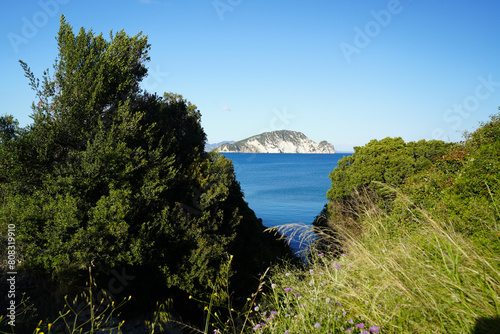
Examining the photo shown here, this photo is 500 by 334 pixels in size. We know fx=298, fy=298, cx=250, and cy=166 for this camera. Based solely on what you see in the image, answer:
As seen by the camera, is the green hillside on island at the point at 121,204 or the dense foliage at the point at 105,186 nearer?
the green hillside on island at the point at 121,204

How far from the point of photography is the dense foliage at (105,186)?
915cm

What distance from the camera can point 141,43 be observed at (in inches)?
501

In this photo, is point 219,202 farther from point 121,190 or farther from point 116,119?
point 116,119

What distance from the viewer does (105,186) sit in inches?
419

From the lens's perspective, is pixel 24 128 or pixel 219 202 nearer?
pixel 24 128

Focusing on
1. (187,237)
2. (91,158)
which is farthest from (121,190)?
(187,237)

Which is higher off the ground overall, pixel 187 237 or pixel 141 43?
pixel 141 43

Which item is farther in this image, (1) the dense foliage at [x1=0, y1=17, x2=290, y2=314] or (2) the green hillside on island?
(1) the dense foliage at [x1=0, y1=17, x2=290, y2=314]

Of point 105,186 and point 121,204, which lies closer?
point 121,204

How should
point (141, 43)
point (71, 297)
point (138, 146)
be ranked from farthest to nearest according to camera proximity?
point (141, 43) < point (138, 146) < point (71, 297)

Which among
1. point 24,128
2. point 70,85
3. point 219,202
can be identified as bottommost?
point 219,202

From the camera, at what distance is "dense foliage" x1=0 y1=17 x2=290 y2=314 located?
915 centimetres

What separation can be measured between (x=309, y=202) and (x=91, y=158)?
48186mm

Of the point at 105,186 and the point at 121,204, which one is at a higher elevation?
the point at 105,186
